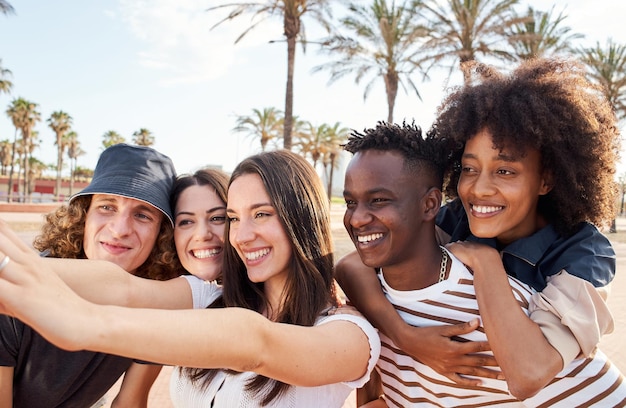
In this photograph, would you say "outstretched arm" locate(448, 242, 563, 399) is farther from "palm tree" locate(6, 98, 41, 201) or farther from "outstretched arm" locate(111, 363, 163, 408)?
"palm tree" locate(6, 98, 41, 201)

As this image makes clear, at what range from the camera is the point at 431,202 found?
2.39 metres

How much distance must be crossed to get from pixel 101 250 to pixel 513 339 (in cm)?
233

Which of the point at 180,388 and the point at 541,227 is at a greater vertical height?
the point at 541,227

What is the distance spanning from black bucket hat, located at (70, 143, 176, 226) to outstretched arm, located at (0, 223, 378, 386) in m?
1.54

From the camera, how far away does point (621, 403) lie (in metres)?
2.16

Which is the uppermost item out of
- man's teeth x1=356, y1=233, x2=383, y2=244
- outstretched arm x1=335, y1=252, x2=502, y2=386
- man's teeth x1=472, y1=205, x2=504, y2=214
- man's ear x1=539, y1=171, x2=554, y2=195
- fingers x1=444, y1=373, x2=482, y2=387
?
man's ear x1=539, y1=171, x2=554, y2=195

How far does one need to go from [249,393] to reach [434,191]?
1298 mm

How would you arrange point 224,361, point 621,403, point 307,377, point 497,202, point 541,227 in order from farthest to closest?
point 541,227, point 497,202, point 621,403, point 307,377, point 224,361

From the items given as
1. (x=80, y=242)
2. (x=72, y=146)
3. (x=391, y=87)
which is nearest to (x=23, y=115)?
(x=72, y=146)

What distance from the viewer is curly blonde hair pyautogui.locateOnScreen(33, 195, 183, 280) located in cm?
314

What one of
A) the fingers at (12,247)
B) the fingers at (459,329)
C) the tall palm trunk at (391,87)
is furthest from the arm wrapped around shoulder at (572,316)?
the tall palm trunk at (391,87)

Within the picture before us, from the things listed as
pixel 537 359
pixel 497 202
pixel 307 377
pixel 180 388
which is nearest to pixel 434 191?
pixel 497 202

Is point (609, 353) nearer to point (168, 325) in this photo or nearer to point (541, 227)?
point (541, 227)

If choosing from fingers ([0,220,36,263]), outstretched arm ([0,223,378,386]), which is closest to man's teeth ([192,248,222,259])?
outstretched arm ([0,223,378,386])
